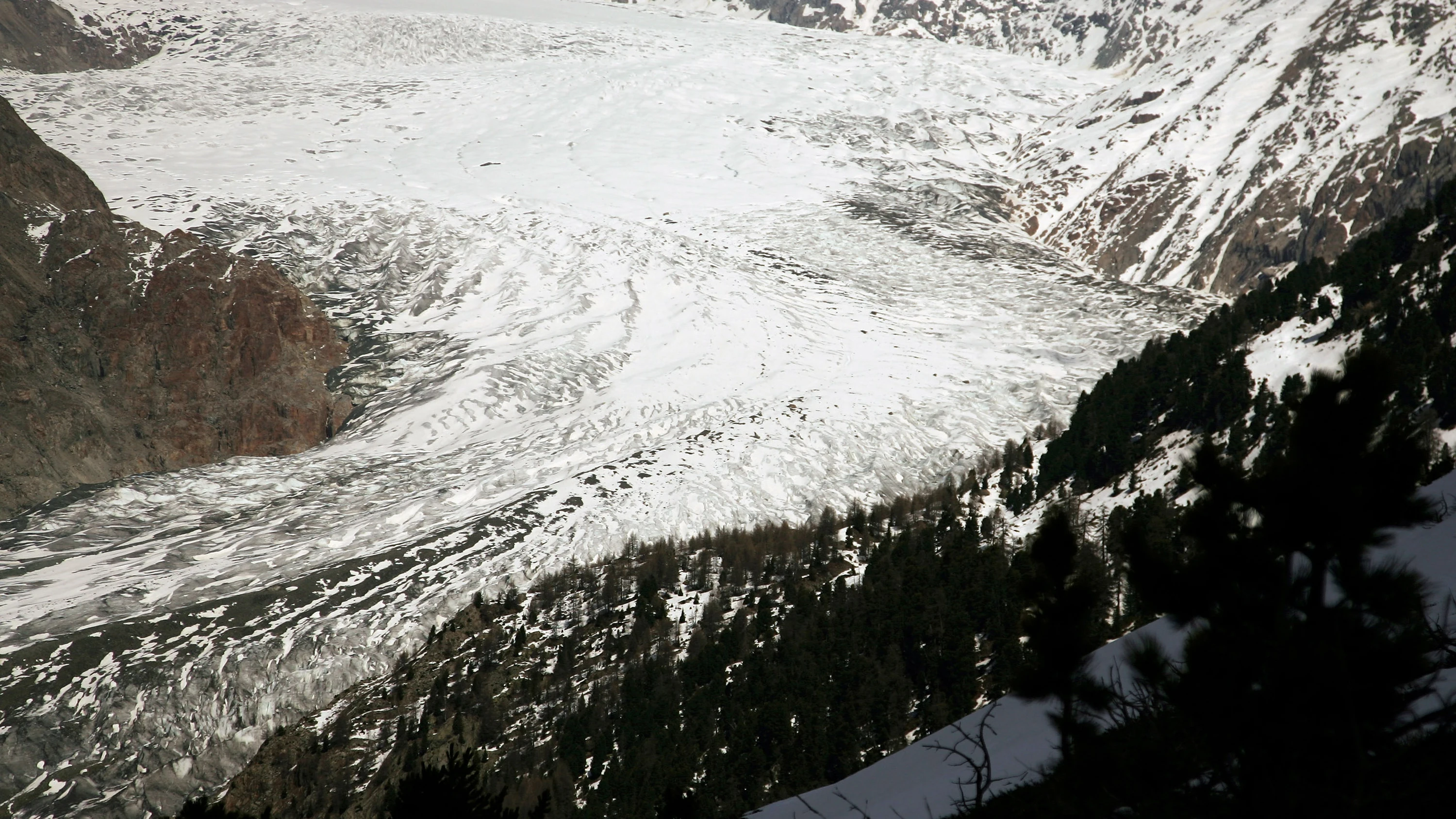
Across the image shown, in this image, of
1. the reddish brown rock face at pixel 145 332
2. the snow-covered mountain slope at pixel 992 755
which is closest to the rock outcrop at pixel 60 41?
the reddish brown rock face at pixel 145 332

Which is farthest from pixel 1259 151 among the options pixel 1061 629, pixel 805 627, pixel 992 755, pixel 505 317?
pixel 1061 629

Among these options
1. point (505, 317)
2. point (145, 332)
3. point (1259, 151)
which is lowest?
point (145, 332)

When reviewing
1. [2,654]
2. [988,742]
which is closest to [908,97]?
[2,654]

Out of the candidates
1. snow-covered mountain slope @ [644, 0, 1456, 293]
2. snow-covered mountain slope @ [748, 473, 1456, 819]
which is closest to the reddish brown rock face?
snow-covered mountain slope @ [748, 473, 1456, 819]

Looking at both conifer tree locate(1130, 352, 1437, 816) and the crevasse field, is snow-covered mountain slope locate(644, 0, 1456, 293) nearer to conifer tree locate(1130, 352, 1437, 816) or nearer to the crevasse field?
the crevasse field

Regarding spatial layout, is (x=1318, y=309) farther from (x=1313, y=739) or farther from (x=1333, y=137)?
(x=1333, y=137)

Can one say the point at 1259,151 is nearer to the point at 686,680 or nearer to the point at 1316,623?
the point at 686,680
